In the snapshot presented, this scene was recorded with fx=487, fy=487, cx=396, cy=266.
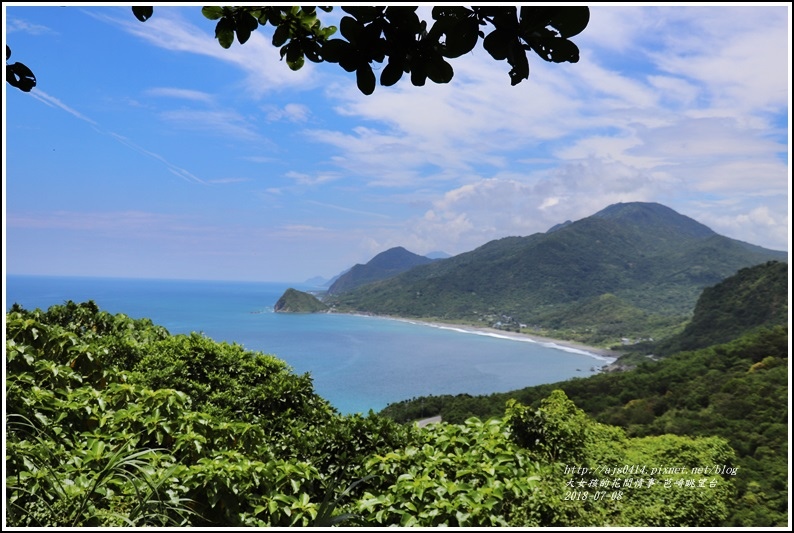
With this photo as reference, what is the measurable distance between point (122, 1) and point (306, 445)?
211cm

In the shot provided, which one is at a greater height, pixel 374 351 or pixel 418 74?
pixel 418 74

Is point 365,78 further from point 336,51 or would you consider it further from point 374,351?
point 374,351

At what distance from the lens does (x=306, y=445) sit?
2.57 m

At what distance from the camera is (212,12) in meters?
0.91

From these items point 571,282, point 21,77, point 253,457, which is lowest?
point 253,457

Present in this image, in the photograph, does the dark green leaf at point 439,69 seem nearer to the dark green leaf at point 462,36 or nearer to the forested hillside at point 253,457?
the dark green leaf at point 462,36

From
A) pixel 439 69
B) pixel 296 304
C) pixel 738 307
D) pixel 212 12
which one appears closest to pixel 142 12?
pixel 212 12

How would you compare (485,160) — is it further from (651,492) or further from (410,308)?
(410,308)

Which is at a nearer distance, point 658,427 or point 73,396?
point 73,396

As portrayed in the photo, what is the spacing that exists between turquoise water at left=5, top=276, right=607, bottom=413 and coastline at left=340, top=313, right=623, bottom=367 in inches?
27.7

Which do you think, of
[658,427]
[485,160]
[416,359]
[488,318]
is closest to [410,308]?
[488,318]

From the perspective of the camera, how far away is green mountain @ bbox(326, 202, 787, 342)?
54031 millimetres

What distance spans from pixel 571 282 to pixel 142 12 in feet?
212

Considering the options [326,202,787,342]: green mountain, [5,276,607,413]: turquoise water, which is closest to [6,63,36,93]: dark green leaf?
[5,276,607,413]: turquoise water
